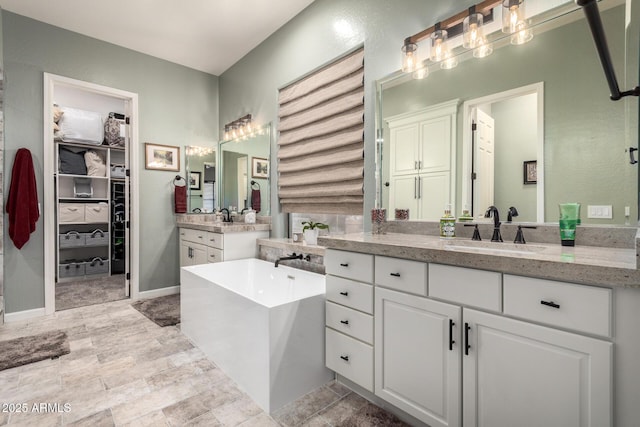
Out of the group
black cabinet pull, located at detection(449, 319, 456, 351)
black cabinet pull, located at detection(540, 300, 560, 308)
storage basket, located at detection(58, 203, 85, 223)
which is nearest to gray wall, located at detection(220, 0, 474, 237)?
black cabinet pull, located at detection(449, 319, 456, 351)

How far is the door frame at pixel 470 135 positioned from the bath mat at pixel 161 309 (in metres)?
2.78

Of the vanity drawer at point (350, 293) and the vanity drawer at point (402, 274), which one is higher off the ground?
the vanity drawer at point (402, 274)

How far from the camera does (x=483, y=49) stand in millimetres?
1764

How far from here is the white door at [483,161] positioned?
5.73 feet

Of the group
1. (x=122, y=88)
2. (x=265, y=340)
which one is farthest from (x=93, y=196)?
(x=265, y=340)

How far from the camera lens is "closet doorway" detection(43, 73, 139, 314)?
371 cm

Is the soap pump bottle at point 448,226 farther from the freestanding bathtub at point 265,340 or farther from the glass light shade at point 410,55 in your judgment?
the glass light shade at point 410,55

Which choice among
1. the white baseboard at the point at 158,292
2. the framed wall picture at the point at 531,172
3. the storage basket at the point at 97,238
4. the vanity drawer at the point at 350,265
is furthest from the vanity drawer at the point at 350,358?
the storage basket at the point at 97,238

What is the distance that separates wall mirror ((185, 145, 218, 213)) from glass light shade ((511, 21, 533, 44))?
363 centimetres

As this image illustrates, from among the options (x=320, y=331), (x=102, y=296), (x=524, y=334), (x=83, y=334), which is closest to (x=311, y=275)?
(x=320, y=331)

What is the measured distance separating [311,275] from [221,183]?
2.26 m

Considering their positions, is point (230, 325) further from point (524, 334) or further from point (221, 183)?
point (221, 183)

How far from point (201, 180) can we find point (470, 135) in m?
3.47

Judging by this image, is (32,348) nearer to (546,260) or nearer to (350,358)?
(350,358)
